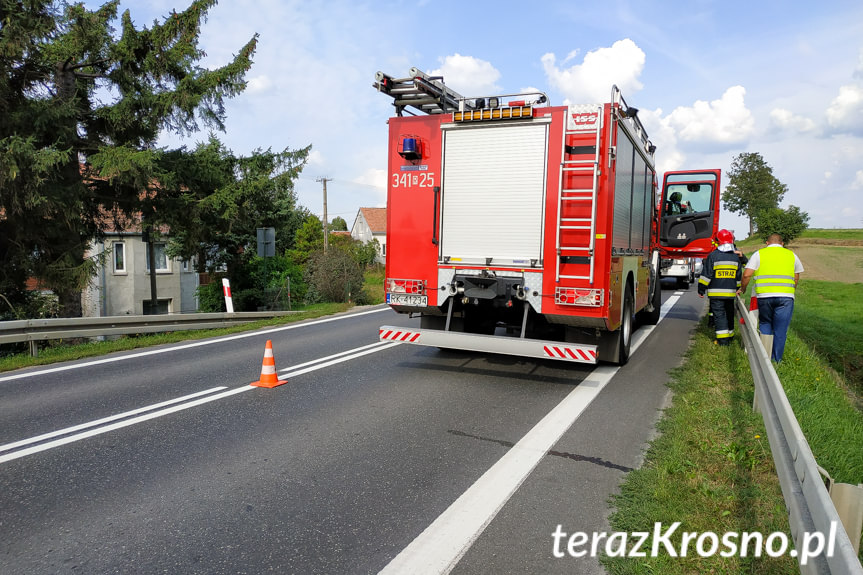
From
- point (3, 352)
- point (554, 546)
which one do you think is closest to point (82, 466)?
point (554, 546)

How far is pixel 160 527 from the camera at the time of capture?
343cm

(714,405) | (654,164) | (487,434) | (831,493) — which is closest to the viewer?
(831,493)

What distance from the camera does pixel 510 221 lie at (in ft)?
22.6

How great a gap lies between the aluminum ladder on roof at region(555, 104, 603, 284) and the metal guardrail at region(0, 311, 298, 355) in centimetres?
785

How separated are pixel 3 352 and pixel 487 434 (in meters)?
10.5

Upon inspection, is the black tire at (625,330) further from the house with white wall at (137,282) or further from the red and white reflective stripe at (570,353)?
the house with white wall at (137,282)

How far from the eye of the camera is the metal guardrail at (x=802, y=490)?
6.54 feet

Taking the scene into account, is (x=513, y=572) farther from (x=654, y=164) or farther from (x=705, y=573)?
(x=654, y=164)

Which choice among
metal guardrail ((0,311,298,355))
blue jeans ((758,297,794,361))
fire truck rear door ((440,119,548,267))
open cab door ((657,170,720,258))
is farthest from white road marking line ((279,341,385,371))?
open cab door ((657,170,720,258))

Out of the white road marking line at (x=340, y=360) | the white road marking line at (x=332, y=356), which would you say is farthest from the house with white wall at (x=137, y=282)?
the white road marking line at (x=340, y=360)

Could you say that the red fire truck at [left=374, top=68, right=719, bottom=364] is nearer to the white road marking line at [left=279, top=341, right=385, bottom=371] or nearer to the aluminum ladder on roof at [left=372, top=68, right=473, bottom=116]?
the aluminum ladder on roof at [left=372, top=68, right=473, bottom=116]

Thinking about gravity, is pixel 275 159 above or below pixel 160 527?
above

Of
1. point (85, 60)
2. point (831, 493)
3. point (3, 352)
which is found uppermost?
point (85, 60)

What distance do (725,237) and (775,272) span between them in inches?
70.8
